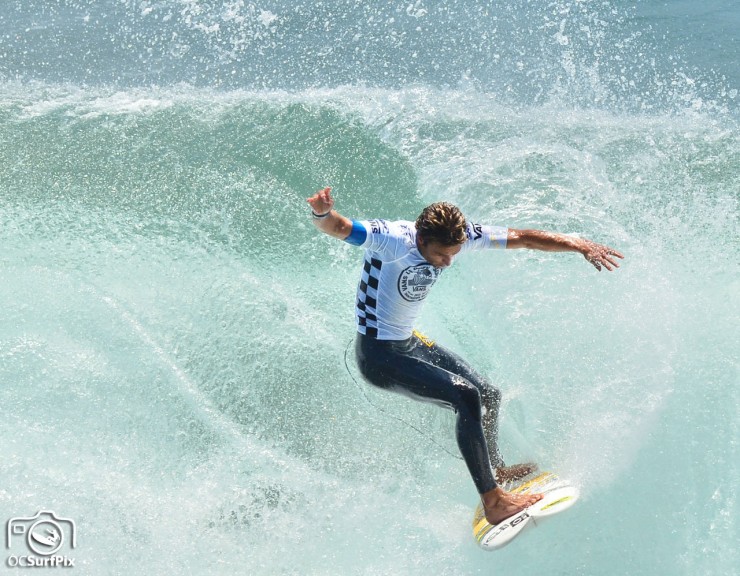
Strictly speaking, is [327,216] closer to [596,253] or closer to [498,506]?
[596,253]

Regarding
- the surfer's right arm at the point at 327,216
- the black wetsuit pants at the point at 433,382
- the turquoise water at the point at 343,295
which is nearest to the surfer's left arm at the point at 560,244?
the black wetsuit pants at the point at 433,382

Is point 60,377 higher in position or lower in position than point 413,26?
lower

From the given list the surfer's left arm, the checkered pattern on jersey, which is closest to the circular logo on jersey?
the checkered pattern on jersey

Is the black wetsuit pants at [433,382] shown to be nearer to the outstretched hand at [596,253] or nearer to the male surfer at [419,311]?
the male surfer at [419,311]

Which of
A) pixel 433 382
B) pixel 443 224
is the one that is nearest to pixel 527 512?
pixel 433 382

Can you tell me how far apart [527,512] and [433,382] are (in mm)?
1058

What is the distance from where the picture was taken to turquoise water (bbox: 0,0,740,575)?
221 inches

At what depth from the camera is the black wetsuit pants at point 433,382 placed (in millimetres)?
5152

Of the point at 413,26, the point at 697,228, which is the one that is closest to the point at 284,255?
the point at 697,228

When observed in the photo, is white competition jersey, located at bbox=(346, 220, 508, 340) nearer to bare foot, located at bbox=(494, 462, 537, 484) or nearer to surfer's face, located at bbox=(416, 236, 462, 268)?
surfer's face, located at bbox=(416, 236, 462, 268)

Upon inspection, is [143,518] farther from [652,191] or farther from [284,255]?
[652,191]

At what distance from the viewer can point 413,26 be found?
35.8ft

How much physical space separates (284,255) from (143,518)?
2796 millimetres

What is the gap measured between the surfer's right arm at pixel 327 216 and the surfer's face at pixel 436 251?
46cm
